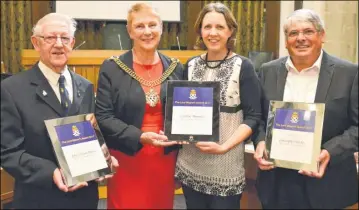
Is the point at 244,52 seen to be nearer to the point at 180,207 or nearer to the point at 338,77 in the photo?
the point at 180,207

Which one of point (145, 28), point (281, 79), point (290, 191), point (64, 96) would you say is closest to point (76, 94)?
point (64, 96)

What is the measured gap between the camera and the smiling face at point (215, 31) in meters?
1.89

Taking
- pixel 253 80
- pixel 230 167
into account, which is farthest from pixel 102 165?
pixel 253 80

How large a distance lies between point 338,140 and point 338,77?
0.84ft

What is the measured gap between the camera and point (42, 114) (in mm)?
1656

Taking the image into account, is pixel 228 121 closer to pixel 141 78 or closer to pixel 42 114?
pixel 141 78

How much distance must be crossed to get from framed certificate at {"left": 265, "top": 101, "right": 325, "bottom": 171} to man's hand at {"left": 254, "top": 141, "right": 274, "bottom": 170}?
3cm

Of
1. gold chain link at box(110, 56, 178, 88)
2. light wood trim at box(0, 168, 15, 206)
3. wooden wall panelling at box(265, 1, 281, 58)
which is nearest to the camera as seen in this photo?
gold chain link at box(110, 56, 178, 88)

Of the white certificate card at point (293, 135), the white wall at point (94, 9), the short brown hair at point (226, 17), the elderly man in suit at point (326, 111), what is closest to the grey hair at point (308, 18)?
the elderly man in suit at point (326, 111)

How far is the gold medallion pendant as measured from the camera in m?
1.91

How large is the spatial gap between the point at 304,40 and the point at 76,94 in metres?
0.94

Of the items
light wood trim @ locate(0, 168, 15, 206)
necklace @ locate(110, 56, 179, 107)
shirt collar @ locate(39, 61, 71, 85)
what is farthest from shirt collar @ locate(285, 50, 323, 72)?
light wood trim @ locate(0, 168, 15, 206)

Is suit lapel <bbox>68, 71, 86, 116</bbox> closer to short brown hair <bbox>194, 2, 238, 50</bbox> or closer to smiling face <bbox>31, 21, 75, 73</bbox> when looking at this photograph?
smiling face <bbox>31, 21, 75, 73</bbox>

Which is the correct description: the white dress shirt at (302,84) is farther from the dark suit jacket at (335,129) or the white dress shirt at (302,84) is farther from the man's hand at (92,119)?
the man's hand at (92,119)
